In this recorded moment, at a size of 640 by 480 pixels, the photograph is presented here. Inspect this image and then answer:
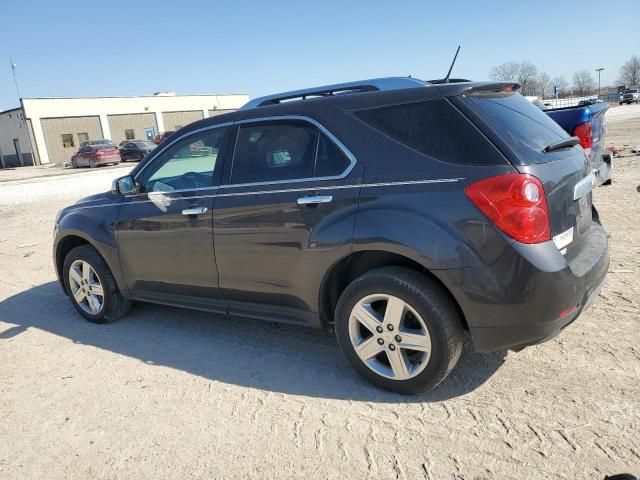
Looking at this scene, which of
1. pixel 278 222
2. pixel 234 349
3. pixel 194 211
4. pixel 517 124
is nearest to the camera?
pixel 517 124

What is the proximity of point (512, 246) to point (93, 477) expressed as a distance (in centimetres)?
255

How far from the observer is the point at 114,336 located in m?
4.64

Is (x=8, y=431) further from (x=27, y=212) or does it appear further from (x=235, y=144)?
(x=27, y=212)

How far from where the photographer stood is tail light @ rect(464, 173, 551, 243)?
269cm

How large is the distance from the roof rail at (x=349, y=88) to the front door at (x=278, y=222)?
0.46 m

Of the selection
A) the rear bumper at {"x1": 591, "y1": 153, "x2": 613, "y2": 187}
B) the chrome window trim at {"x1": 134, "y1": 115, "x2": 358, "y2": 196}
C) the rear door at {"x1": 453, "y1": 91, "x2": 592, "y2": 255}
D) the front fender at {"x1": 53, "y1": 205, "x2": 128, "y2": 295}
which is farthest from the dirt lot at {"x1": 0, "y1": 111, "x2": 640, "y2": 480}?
the rear bumper at {"x1": 591, "y1": 153, "x2": 613, "y2": 187}

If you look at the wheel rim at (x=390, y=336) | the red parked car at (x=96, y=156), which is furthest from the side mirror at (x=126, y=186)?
the red parked car at (x=96, y=156)

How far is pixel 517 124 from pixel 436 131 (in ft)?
1.69

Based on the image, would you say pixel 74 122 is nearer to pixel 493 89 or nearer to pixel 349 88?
pixel 349 88

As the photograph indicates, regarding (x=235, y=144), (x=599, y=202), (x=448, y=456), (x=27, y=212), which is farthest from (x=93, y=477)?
Answer: (x=27, y=212)

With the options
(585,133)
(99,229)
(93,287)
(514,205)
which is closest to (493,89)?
(514,205)

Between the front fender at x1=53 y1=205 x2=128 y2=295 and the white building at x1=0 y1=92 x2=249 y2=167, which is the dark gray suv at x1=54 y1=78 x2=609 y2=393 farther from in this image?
the white building at x1=0 y1=92 x2=249 y2=167

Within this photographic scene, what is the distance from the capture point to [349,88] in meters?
3.74

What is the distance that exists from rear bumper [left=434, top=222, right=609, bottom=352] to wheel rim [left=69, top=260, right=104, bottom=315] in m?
3.48
